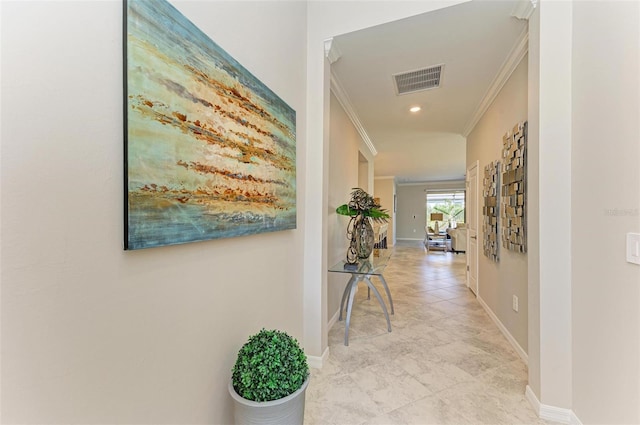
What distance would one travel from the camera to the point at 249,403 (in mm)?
1080

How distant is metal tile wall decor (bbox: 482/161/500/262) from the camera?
114 inches

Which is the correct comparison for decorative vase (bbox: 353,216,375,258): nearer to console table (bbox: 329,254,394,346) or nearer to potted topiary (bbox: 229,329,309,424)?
console table (bbox: 329,254,394,346)

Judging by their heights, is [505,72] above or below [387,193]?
above

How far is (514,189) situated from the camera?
91.8 inches

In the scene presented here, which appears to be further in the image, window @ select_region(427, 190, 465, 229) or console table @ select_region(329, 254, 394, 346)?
window @ select_region(427, 190, 465, 229)

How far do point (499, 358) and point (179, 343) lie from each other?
2.43 m

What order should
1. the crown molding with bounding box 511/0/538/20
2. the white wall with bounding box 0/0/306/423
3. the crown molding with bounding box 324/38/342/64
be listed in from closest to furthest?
the white wall with bounding box 0/0/306/423 < the crown molding with bounding box 511/0/538/20 < the crown molding with bounding box 324/38/342/64

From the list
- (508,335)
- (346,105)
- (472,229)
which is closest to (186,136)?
(346,105)

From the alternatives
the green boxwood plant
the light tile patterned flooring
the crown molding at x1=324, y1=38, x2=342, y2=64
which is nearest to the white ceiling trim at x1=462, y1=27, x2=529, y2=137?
the crown molding at x1=324, y1=38, x2=342, y2=64
